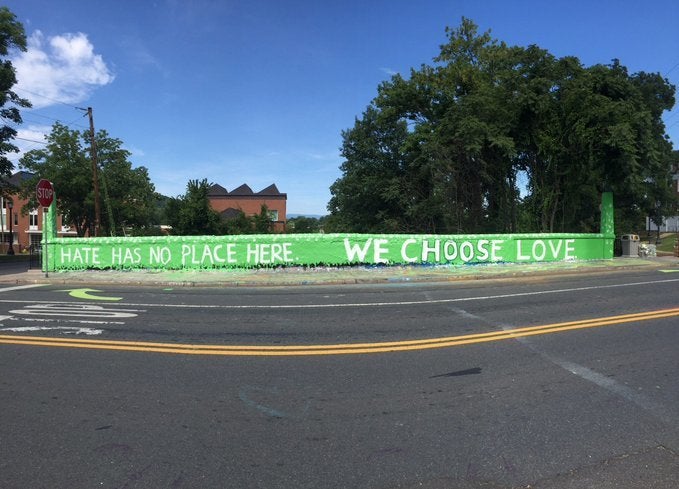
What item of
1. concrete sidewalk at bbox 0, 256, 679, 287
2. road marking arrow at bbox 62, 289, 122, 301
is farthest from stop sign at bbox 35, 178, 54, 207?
road marking arrow at bbox 62, 289, 122, 301

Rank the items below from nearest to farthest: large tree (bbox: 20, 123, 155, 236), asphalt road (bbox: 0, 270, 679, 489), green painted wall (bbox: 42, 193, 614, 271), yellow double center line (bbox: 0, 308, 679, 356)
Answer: asphalt road (bbox: 0, 270, 679, 489), yellow double center line (bbox: 0, 308, 679, 356), green painted wall (bbox: 42, 193, 614, 271), large tree (bbox: 20, 123, 155, 236)

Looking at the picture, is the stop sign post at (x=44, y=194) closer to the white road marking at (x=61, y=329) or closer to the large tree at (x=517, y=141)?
the white road marking at (x=61, y=329)

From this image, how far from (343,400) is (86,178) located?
4176 centimetres

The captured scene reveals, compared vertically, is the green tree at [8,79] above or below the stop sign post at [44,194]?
above

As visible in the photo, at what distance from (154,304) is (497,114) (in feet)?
65.1

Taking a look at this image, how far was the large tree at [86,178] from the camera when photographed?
39656 mm

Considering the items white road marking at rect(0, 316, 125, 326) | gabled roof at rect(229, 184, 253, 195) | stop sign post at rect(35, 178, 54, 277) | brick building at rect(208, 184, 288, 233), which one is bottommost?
white road marking at rect(0, 316, 125, 326)

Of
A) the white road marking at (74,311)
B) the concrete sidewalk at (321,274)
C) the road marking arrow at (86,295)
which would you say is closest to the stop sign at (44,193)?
the concrete sidewalk at (321,274)

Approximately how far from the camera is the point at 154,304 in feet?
34.7

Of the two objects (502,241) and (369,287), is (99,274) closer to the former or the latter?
(369,287)

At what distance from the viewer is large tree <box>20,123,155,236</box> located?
39656mm

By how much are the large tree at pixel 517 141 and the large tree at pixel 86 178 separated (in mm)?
21597

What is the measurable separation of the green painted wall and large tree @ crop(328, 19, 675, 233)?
5242 mm

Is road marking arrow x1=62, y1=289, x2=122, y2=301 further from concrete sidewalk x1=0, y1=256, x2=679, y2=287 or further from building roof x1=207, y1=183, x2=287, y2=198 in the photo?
building roof x1=207, y1=183, x2=287, y2=198
